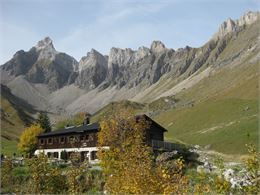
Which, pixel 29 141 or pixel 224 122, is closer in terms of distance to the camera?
pixel 29 141

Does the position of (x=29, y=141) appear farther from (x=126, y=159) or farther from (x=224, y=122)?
(x=126, y=159)

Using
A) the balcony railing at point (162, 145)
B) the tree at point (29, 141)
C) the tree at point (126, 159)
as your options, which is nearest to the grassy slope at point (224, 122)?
the balcony railing at point (162, 145)

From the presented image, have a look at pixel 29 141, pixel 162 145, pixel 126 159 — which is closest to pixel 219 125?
pixel 162 145

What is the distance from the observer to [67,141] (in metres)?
87.1

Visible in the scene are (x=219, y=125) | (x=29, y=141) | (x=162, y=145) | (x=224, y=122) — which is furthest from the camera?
(x=224, y=122)

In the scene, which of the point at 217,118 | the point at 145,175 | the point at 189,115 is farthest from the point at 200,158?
the point at 189,115

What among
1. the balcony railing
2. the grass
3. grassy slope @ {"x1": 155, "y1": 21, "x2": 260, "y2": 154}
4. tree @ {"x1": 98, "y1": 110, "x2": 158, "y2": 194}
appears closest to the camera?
tree @ {"x1": 98, "y1": 110, "x2": 158, "y2": 194}

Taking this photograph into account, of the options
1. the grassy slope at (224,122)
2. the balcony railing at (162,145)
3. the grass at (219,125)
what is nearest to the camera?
the balcony railing at (162,145)

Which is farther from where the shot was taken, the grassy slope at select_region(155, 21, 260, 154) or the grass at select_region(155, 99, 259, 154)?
the grassy slope at select_region(155, 21, 260, 154)

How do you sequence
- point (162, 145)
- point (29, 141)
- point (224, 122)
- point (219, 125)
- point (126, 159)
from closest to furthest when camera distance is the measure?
point (126, 159) < point (162, 145) < point (29, 141) < point (219, 125) < point (224, 122)

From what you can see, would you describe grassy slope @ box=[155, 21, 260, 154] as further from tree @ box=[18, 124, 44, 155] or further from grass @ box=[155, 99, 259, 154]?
tree @ box=[18, 124, 44, 155]

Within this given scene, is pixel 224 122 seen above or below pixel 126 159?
above

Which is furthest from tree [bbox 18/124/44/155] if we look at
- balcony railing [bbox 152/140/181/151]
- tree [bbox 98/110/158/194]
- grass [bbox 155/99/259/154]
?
grass [bbox 155/99/259/154]

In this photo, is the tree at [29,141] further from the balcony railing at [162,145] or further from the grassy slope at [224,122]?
the grassy slope at [224,122]
